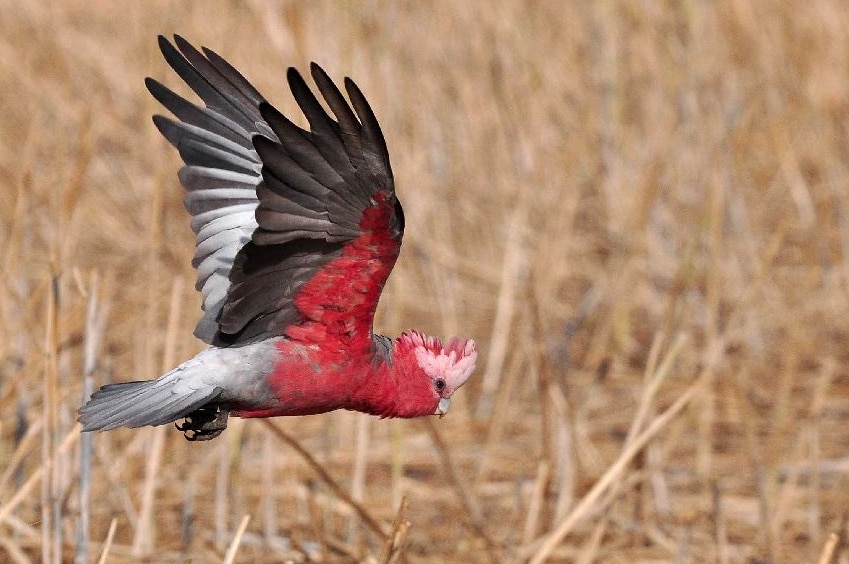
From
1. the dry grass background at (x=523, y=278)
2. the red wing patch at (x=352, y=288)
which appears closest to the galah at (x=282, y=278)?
the red wing patch at (x=352, y=288)

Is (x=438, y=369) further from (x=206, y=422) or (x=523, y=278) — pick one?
(x=523, y=278)

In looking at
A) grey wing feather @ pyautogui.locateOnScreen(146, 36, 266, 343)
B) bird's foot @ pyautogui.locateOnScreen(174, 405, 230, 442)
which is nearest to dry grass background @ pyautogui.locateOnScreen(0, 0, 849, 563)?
grey wing feather @ pyautogui.locateOnScreen(146, 36, 266, 343)

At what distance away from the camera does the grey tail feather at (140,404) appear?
7.47 feet

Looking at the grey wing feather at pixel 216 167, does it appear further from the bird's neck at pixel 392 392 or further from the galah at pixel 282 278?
the bird's neck at pixel 392 392

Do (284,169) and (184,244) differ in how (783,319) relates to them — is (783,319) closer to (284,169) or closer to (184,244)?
(184,244)

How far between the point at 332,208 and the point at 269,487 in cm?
139

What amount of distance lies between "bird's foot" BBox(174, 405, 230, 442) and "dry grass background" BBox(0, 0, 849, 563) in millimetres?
741

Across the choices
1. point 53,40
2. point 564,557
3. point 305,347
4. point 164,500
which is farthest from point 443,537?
point 53,40

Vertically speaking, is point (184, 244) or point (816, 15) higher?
point (816, 15)

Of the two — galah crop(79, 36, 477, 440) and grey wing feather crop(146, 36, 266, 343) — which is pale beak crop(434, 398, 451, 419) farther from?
grey wing feather crop(146, 36, 266, 343)

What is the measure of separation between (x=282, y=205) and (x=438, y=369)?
0.46 meters

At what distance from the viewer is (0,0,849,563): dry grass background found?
360 centimetres

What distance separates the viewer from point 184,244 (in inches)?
195

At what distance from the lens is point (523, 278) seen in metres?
5.32
